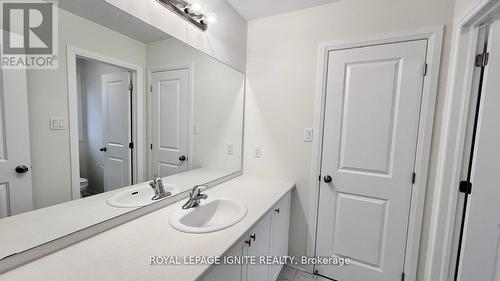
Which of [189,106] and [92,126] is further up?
[189,106]

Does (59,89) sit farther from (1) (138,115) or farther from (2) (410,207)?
(2) (410,207)

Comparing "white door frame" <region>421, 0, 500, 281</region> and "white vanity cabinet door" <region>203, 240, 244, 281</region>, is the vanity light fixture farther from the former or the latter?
"white door frame" <region>421, 0, 500, 281</region>

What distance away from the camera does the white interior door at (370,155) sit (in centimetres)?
144

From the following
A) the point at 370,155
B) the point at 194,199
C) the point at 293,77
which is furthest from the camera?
the point at 293,77

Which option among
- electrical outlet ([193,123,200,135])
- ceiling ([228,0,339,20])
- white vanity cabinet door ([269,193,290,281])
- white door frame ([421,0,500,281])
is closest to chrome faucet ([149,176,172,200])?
electrical outlet ([193,123,200,135])

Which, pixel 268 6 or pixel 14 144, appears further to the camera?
pixel 268 6

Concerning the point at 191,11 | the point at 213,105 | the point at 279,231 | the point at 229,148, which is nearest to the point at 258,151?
the point at 229,148

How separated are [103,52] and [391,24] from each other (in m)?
1.86

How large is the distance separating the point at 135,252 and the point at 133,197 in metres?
0.39

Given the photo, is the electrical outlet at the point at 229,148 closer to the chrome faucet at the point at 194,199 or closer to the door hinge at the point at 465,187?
the chrome faucet at the point at 194,199

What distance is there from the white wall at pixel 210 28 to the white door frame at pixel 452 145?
1.56 meters

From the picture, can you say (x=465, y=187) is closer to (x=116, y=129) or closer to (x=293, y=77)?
(x=293, y=77)

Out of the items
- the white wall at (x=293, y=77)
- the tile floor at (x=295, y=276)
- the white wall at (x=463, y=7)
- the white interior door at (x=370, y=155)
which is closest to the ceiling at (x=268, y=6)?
the white wall at (x=293, y=77)

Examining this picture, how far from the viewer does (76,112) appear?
86 centimetres
